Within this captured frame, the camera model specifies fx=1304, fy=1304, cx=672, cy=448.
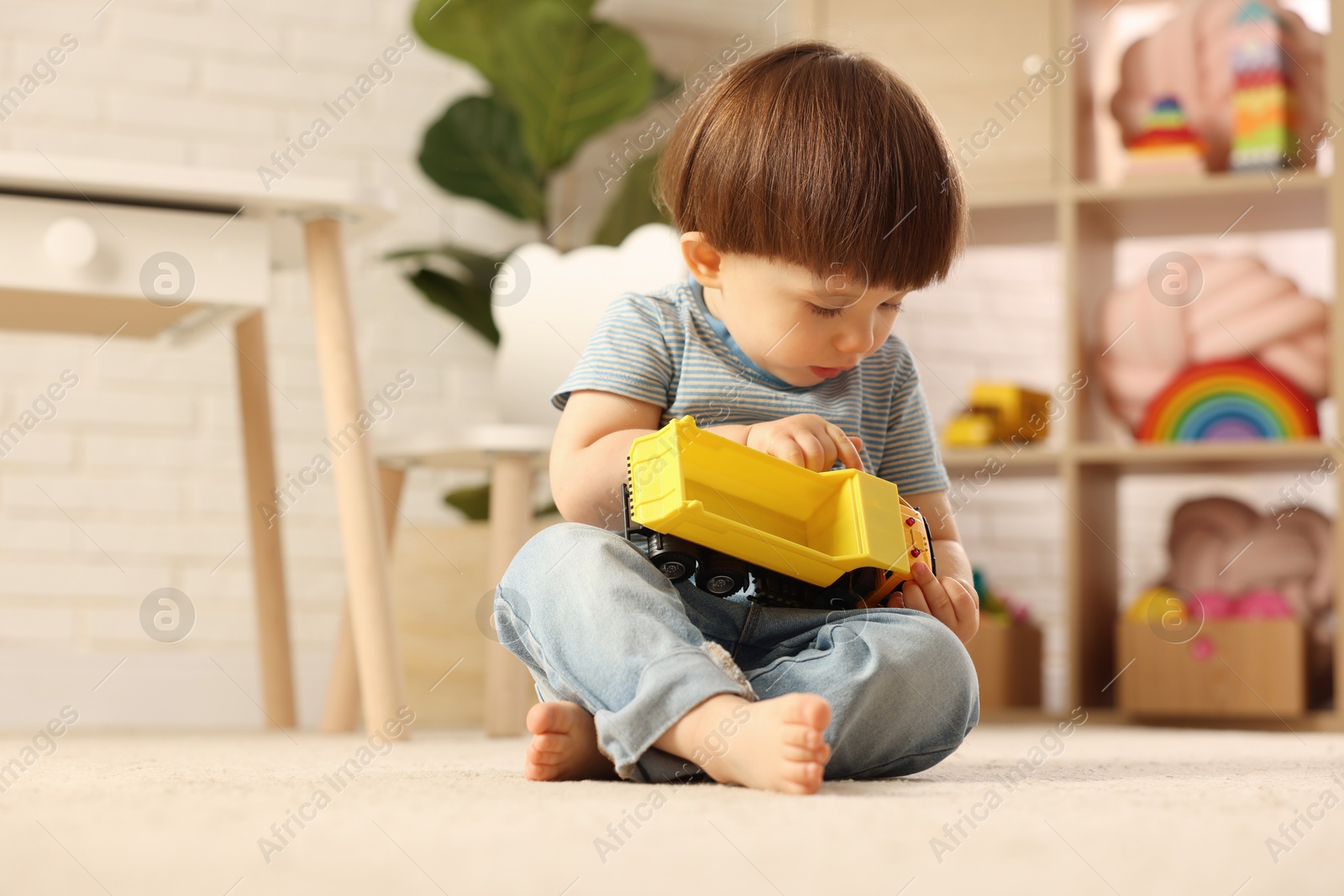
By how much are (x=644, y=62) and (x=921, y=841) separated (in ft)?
5.80

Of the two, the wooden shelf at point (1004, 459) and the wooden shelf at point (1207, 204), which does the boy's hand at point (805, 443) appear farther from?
the wooden shelf at point (1207, 204)

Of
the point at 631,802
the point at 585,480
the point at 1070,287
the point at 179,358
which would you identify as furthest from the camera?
the point at 179,358

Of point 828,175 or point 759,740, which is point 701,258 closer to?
point 828,175

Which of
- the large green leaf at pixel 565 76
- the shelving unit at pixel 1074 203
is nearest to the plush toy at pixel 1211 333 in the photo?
the shelving unit at pixel 1074 203

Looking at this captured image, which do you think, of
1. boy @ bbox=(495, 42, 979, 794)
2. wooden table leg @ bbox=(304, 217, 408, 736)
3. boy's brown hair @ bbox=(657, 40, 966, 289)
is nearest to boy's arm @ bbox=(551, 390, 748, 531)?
boy @ bbox=(495, 42, 979, 794)

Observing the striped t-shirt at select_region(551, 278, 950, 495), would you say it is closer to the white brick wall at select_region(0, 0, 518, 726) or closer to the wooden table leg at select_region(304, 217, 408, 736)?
the wooden table leg at select_region(304, 217, 408, 736)

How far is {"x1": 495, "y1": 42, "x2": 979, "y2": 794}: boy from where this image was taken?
0.73 metres

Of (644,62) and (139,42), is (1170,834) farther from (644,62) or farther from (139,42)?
(139,42)

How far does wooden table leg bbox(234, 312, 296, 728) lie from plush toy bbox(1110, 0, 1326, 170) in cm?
130

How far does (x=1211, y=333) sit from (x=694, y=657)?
141cm

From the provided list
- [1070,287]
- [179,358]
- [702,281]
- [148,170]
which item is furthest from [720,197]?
[179,358]

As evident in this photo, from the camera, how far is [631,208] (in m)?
2.07

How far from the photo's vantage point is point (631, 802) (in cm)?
59

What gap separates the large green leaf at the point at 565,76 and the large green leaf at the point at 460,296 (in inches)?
9.3
